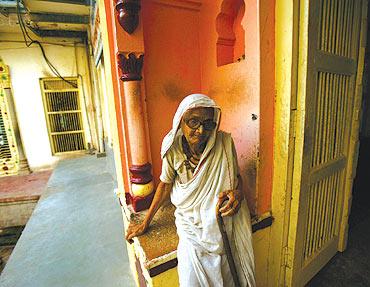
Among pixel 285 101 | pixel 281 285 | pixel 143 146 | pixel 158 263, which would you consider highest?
pixel 285 101

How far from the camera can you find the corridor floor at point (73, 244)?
7.08ft

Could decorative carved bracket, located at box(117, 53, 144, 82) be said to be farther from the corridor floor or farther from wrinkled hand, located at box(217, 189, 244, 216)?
the corridor floor

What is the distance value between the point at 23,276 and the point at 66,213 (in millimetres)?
1198

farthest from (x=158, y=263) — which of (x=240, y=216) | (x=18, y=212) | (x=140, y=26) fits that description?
(x=18, y=212)

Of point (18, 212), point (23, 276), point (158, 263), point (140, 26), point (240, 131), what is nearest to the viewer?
Answer: point (158, 263)

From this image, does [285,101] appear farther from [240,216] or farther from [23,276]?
[23,276]

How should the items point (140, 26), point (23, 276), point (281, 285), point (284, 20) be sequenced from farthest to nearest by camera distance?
point (23, 276), point (281, 285), point (140, 26), point (284, 20)

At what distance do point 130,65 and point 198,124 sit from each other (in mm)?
663

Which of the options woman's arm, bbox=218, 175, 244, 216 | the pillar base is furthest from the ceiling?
woman's arm, bbox=218, 175, 244, 216

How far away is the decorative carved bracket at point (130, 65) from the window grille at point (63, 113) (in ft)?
18.5

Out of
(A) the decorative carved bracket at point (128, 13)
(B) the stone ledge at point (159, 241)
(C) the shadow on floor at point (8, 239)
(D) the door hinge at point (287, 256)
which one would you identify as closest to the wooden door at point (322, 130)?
(D) the door hinge at point (287, 256)

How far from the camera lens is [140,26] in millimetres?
1396

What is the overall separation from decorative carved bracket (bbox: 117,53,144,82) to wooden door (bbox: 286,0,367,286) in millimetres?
1018

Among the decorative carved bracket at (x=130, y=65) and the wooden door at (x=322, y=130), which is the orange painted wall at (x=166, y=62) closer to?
the decorative carved bracket at (x=130, y=65)
